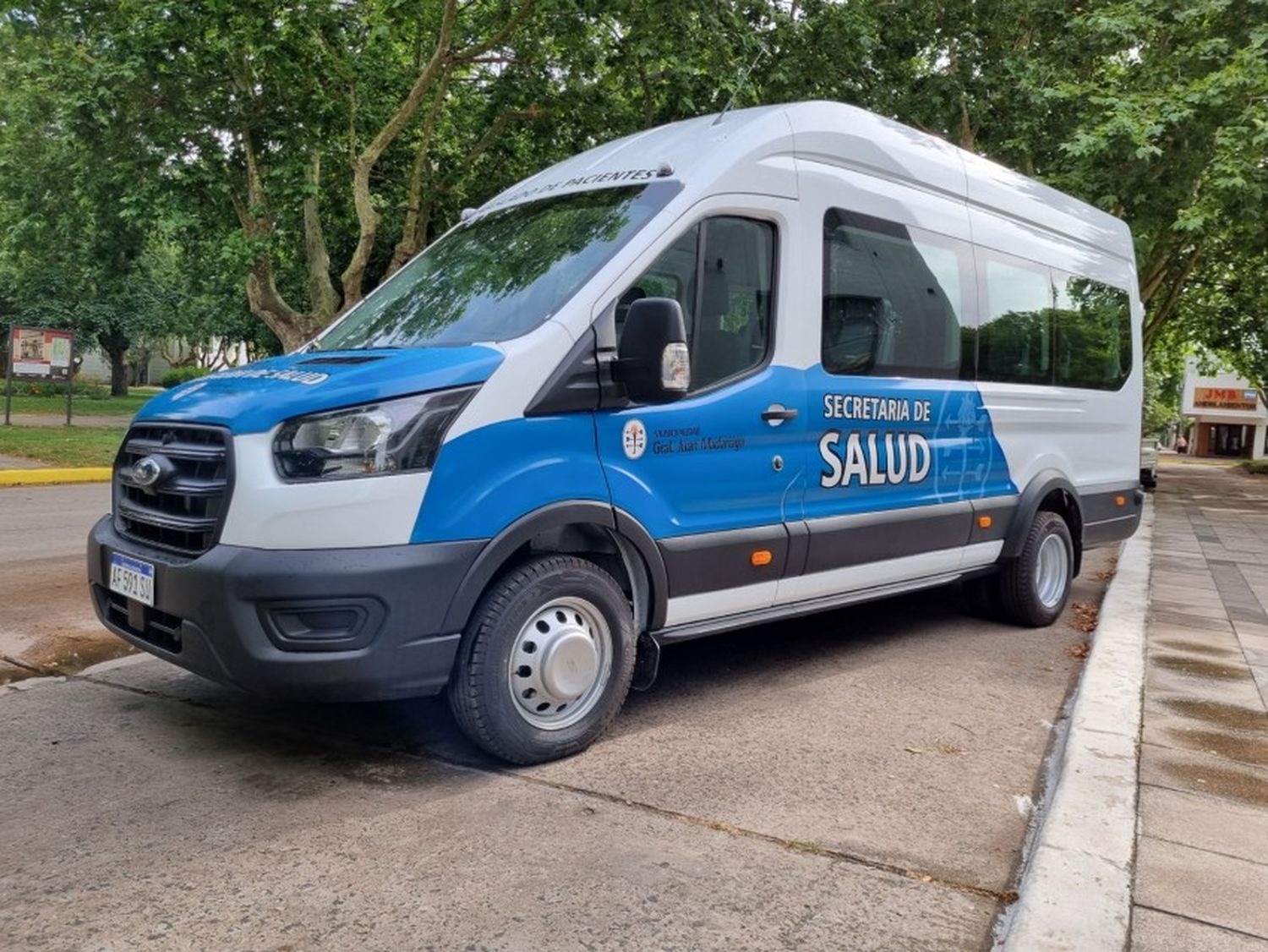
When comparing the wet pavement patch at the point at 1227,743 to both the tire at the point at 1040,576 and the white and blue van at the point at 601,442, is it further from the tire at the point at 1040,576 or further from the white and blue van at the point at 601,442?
the tire at the point at 1040,576

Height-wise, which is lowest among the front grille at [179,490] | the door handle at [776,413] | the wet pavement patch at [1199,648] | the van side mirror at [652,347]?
the wet pavement patch at [1199,648]

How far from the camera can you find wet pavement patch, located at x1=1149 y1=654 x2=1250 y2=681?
5656mm

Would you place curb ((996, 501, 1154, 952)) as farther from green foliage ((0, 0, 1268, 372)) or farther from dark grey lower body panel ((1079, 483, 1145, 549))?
green foliage ((0, 0, 1268, 372))

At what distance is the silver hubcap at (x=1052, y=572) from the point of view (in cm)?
671

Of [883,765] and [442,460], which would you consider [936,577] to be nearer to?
[883,765]

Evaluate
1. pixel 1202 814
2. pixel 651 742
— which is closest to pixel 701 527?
pixel 651 742

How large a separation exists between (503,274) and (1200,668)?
4472 mm

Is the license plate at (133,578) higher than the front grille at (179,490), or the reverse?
the front grille at (179,490)

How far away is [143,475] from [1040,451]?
17.1 feet

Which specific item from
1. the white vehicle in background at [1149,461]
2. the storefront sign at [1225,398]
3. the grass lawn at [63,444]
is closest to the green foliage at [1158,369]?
the white vehicle in background at [1149,461]

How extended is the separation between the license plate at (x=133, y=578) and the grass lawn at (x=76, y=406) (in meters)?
23.5

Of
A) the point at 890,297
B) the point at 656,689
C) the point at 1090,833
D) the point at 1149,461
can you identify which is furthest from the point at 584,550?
the point at 1149,461

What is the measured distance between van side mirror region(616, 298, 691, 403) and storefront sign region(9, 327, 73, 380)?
58.2 ft

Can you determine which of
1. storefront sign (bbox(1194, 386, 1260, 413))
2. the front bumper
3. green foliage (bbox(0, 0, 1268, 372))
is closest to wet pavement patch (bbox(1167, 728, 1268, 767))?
the front bumper
